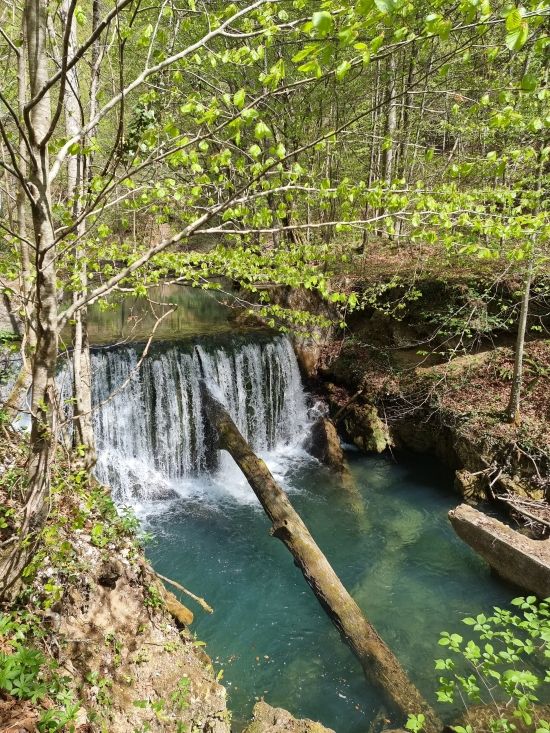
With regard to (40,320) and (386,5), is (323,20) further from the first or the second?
(40,320)

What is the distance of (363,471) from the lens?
1046 cm

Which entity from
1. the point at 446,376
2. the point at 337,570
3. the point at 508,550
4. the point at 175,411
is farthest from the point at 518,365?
the point at 175,411

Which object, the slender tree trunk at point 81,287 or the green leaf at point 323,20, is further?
the slender tree trunk at point 81,287

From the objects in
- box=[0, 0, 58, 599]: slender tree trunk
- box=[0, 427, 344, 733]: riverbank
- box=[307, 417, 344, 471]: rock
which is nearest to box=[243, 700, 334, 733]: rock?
box=[0, 427, 344, 733]: riverbank

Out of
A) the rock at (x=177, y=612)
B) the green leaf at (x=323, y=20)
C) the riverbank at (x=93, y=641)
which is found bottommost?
the rock at (x=177, y=612)

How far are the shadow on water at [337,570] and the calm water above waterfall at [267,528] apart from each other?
21 millimetres

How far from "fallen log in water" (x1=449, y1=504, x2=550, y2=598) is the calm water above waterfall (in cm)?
42

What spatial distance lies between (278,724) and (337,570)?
331cm

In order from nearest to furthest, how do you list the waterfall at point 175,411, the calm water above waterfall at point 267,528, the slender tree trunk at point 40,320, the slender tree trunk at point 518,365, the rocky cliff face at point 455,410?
the slender tree trunk at point 40,320
the calm water above waterfall at point 267,528
the slender tree trunk at point 518,365
the rocky cliff face at point 455,410
the waterfall at point 175,411

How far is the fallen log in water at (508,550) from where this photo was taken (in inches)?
236

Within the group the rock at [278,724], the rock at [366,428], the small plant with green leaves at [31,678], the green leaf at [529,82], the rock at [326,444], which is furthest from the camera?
the rock at [366,428]

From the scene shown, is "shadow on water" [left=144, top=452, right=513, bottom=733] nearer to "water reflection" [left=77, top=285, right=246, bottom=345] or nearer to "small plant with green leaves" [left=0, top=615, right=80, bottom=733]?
"small plant with green leaves" [left=0, top=615, right=80, bottom=733]

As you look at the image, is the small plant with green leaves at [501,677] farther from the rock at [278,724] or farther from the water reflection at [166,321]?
the water reflection at [166,321]

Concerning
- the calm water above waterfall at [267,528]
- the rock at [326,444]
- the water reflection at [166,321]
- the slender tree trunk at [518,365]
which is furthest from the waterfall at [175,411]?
the slender tree trunk at [518,365]
